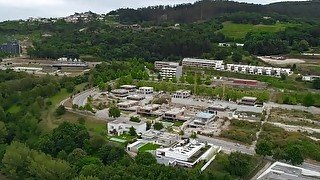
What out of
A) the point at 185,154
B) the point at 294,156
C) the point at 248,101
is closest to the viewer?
the point at 294,156

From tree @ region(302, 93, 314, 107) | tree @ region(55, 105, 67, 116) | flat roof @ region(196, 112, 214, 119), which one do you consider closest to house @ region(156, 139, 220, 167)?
flat roof @ region(196, 112, 214, 119)

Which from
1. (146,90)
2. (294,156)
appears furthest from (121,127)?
(294,156)

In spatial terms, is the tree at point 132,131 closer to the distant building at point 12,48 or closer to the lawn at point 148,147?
the lawn at point 148,147

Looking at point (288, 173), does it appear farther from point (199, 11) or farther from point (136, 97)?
point (199, 11)

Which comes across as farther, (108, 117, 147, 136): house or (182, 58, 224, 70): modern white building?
(182, 58, 224, 70): modern white building

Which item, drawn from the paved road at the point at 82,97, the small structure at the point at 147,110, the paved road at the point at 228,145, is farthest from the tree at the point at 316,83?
the paved road at the point at 82,97

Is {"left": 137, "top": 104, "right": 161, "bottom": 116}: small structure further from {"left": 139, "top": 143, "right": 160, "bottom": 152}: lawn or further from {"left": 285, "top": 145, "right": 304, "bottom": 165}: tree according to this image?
{"left": 285, "top": 145, "right": 304, "bottom": 165}: tree
